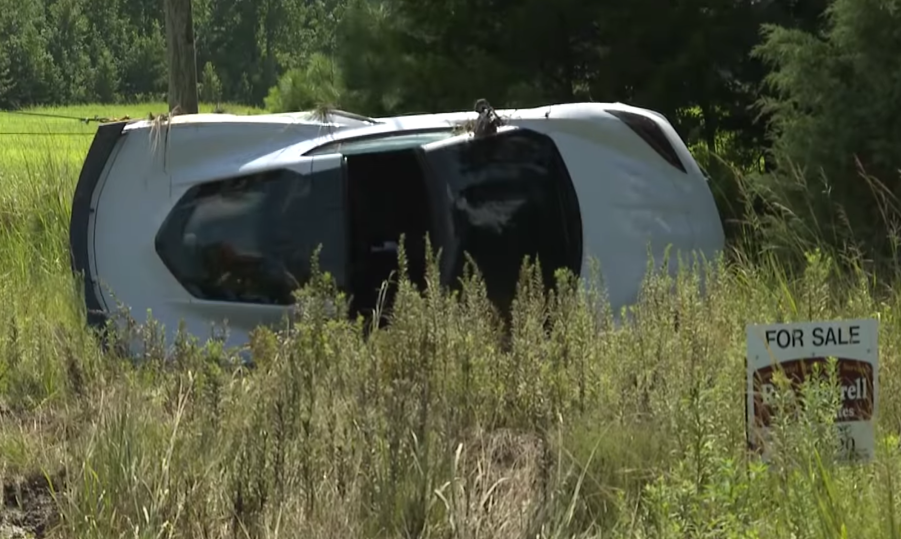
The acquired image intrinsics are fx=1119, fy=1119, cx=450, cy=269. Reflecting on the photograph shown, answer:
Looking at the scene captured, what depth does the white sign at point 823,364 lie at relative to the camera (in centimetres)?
327

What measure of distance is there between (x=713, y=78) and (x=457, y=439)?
594 centimetres

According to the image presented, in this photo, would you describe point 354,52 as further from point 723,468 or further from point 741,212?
point 723,468

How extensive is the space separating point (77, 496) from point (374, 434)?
3.31 feet

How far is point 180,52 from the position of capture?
8.84 metres

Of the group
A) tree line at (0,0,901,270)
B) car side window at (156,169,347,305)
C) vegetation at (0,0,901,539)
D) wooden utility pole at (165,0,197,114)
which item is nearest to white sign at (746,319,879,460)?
vegetation at (0,0,901,539)

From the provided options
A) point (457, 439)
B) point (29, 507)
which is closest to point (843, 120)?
point (457, 439)

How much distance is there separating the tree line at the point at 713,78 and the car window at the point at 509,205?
3.28 ft

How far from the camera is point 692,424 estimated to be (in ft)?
10.4

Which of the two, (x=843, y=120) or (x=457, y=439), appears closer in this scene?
(x=457, y=439)

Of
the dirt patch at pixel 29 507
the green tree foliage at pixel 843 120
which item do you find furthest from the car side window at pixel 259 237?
the green tree foliage at pixel 843 120

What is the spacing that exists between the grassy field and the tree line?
2.15 m

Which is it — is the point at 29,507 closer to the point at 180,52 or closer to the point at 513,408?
the point at 513,408

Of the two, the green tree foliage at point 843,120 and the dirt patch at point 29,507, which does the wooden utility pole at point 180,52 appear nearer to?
the green tree foliage at point 843,120

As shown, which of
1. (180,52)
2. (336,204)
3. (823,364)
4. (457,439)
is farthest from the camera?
(180,52)
